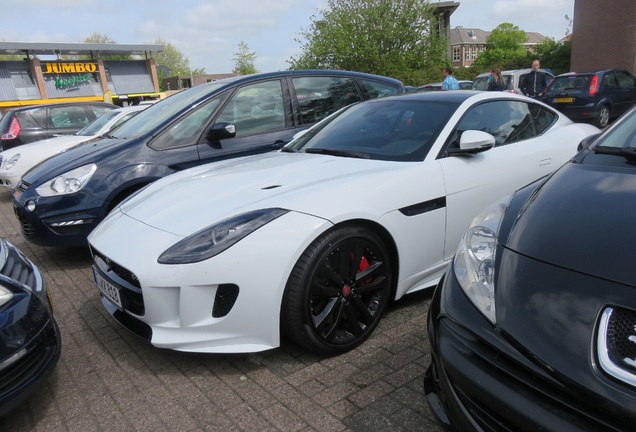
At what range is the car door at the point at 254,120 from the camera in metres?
4.64

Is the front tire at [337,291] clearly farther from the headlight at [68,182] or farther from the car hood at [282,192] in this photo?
the headlight at [68,182]

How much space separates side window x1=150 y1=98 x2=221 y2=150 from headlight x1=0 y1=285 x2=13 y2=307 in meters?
2.38

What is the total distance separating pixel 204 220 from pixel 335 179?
2.57 ft

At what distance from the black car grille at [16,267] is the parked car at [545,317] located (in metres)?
2.12

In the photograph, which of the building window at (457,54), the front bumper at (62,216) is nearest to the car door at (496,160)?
the front bumper at (62,216)

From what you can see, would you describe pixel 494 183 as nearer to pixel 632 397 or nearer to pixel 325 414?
Result: pixel 325 414

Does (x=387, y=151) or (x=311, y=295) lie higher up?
(x=387, y=151)

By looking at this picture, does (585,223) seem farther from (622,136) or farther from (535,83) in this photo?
(535,83)

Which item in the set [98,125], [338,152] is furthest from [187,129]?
[98,125]

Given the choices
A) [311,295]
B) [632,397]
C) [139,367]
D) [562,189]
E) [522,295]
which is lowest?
[139,367]

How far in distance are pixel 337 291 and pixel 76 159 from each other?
123 inches

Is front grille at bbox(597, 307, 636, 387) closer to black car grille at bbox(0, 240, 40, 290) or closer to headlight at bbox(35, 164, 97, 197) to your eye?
black car grille at bbox(0, 240, 40, 290)

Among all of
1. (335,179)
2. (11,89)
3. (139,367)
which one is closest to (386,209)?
(335,179)

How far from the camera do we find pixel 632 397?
122cm
